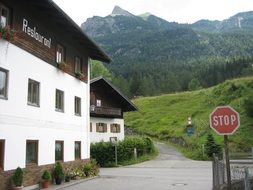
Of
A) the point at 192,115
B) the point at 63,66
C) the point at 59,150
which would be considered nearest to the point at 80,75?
the point at 63,66

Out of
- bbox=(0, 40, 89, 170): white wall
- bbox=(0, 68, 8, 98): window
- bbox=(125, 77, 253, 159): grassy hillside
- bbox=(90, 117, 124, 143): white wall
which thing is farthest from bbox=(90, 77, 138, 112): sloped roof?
bbox=(0, 68, 8, 98): window

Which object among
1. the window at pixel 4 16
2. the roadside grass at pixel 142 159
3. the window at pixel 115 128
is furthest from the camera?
the window at pixel 115 128

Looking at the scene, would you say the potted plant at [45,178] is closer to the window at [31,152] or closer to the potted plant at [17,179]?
the window at [31,152]

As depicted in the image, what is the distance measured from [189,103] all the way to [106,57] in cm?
5008

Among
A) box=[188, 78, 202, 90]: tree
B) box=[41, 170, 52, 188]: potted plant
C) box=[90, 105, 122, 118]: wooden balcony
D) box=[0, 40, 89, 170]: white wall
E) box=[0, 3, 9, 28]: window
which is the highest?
box=[188, 78, 202, 90]: tree

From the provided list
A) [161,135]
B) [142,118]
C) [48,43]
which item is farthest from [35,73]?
[142,118]

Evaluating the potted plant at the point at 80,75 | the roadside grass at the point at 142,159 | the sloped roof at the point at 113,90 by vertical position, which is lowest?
the roadside grass at the point at 142,159

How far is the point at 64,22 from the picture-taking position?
20516 mm

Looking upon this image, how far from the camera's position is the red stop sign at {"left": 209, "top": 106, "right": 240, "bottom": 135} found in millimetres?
9148

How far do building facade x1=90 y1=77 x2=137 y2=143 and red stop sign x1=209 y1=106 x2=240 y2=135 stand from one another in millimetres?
28731

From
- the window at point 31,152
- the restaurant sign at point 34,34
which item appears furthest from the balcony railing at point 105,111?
the window at point 31,152

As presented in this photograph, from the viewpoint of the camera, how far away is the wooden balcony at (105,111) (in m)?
38.1

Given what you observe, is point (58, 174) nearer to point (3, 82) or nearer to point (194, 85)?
point (3, 82)

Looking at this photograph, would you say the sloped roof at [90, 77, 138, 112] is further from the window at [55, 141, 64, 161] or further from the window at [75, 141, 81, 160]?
the window at [55, 141, 64, 161]
